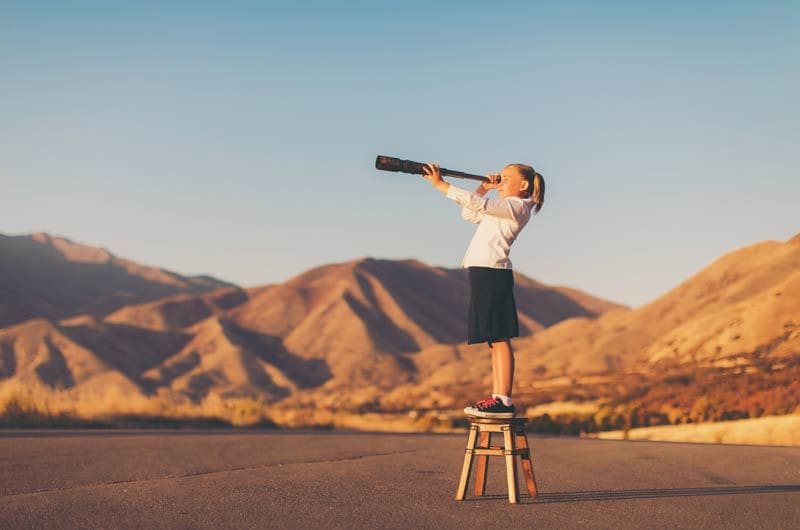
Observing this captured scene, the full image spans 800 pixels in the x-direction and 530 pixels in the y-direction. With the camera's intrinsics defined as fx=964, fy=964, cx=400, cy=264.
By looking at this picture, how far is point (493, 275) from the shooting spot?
23.6 feet

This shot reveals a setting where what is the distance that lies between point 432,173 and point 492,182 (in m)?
0.72

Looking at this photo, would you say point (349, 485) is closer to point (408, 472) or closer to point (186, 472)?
point (408, 472)

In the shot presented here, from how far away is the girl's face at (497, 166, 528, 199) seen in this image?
7.50 m

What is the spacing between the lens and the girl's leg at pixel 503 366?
710 cm

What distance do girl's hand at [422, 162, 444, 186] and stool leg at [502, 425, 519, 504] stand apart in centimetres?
186

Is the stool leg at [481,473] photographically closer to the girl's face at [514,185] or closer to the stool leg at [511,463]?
the stool leg at [511,463]

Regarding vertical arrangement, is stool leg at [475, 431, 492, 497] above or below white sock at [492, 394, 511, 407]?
below

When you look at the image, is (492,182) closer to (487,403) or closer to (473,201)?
(473,201)

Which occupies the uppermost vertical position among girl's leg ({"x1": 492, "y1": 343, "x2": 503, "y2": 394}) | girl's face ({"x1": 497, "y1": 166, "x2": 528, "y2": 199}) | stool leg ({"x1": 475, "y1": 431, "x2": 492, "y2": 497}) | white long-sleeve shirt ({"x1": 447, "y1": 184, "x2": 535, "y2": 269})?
girl's face ({"x1": 497, "y1": 166, "x2": 528, "y2": 199})

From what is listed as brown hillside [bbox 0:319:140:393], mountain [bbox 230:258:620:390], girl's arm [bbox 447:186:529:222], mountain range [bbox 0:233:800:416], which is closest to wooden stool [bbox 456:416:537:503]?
girl's arm [bbox 447:186:529:222]

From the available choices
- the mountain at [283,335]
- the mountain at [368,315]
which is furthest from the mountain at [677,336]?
the mountain at [283,335]

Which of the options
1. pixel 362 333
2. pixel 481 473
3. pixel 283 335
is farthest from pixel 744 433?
pixel 283 335

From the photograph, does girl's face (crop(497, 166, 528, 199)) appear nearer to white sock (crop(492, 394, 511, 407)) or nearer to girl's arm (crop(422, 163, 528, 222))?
girl's arm (crop(422, 163, 528, 222))

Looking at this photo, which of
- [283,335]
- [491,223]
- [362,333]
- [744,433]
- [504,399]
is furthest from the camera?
[283,335]
